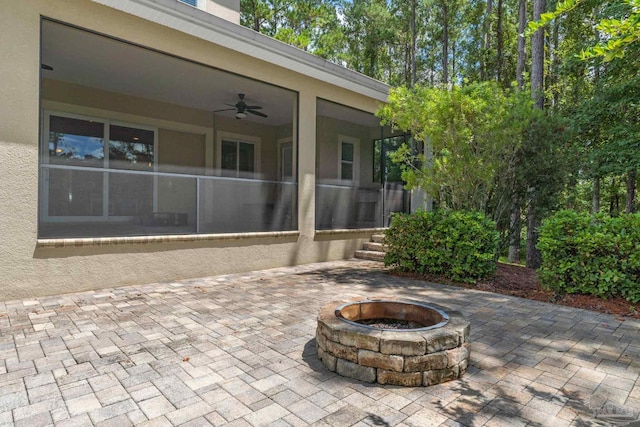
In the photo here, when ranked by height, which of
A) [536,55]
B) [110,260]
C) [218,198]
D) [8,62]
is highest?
[536,55]

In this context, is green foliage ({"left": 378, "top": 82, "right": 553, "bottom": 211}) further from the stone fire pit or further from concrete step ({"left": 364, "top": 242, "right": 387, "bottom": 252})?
the stone fire pit

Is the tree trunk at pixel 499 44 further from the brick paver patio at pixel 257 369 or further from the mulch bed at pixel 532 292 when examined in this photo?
the brick paver patio at pixel 257 369

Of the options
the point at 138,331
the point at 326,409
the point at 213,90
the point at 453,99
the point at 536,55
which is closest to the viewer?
the point at 326,409

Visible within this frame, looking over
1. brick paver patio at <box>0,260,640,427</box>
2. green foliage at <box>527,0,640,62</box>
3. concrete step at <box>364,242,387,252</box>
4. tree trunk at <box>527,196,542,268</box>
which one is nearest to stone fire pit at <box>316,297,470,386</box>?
brick paver patio at <box>0,260,640,427</box>

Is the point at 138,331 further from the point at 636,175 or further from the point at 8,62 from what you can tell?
the point at 636,175

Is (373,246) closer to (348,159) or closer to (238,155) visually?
(348,159)

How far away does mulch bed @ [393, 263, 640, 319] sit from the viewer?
4.28m

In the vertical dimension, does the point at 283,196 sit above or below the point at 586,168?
below

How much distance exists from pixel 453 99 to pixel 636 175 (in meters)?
9.32

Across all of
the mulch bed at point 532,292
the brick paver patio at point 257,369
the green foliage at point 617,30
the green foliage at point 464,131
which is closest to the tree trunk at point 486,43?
the green foliage at point 464,131

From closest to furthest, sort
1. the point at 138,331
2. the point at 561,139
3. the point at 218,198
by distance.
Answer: the point at 138,331 < the point at 218,198 < the point at 561,139

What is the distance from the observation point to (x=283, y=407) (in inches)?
82.7

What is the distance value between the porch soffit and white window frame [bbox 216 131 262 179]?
3.98 metres

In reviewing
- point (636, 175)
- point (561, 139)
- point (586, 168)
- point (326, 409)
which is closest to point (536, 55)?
point (586, 168)
